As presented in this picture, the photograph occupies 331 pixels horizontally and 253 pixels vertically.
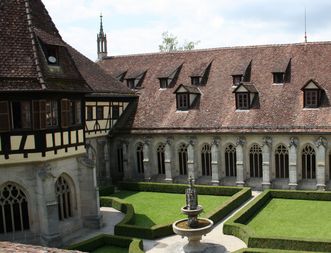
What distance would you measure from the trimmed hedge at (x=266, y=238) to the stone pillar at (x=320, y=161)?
6.10 ft

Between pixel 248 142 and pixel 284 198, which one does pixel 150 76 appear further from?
pixel 284 198

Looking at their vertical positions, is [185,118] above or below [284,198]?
above

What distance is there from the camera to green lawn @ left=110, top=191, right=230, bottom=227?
34.7 m

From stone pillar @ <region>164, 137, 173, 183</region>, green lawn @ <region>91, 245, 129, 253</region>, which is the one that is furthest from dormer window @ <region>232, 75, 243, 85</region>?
green lawn @ <region>91, 245, 129, 253</region>

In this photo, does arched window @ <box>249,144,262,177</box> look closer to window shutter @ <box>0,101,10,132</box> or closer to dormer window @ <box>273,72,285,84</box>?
dormer window @ <box>273,72,285,84</box>

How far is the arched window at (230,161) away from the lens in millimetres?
43688

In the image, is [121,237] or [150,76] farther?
[150,76]

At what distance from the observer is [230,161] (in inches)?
1735

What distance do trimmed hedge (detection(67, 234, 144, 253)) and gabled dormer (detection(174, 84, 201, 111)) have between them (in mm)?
20667

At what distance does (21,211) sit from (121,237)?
23.1 feet

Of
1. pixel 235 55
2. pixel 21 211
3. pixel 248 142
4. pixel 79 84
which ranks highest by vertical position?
pixel 235 55

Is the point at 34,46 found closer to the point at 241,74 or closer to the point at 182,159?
the point at 182,159

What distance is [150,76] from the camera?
52906 millimetres

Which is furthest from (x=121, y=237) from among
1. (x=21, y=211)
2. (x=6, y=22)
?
(x=6, y=22)
